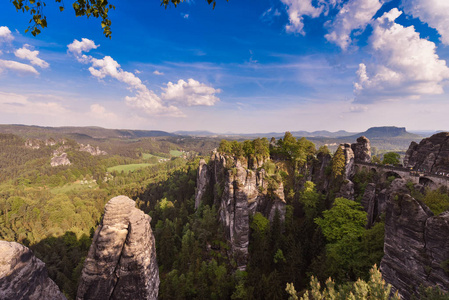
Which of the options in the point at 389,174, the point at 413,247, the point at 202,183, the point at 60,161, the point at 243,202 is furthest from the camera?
the point at 60,161

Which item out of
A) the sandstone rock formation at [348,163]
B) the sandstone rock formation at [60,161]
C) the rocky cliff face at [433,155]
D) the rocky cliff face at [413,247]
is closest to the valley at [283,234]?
the rocky cliff face at [413,247]

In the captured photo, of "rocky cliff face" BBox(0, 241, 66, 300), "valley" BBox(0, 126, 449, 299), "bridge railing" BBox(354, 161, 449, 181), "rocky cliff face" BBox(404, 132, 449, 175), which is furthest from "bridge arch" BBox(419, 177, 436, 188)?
"rocky cliff face" BBox(0, 241, 66, 300)

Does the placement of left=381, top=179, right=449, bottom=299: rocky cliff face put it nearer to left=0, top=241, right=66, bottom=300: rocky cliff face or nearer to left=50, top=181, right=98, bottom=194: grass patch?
left=0, top=241, right=66, bottom=300: rocky cliff face

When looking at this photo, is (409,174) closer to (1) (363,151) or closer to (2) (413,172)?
(2) (413,172)

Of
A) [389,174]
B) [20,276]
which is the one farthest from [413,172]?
[20,276]

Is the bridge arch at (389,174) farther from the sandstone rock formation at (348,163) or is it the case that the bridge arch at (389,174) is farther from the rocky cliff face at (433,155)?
the sandstone rock formation at (348,163)

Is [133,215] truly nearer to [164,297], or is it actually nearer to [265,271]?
[164,297]
